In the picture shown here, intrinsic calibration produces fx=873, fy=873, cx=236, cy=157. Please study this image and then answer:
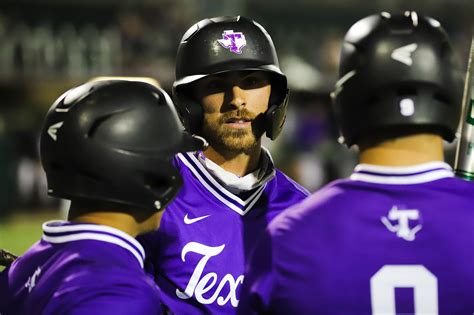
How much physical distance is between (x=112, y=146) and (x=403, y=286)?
1.06 m

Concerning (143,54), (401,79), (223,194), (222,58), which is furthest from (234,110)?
(143,54)

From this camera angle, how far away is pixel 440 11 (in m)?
22.7

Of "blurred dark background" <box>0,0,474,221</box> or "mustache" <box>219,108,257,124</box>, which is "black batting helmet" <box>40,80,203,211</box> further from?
"blurred dark background" <box>0,0,474,221</box>

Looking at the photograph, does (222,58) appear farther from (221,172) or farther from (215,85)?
(221,172)

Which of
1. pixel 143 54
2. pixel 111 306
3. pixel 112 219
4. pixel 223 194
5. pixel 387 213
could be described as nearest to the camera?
pixel 111 306

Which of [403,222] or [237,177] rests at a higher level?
[403,222]

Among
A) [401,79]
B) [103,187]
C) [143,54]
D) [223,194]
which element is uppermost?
[401,79]

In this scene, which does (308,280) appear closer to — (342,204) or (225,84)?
(342,204)

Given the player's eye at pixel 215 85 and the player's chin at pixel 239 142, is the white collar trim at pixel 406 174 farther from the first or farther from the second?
the player's eye at pixel 215 85

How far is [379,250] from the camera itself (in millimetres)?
2715

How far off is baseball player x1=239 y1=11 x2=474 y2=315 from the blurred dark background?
13.7 metres

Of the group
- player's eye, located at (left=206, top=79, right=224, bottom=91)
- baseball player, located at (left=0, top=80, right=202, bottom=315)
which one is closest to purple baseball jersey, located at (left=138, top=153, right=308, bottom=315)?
player's eye, located at (left=206, top=79, right=224, bottom=91)

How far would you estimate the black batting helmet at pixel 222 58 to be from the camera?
4.25m

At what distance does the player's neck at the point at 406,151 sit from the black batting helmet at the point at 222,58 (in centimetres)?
153
